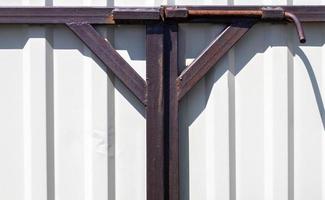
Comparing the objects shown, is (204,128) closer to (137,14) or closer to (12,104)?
(137,14)

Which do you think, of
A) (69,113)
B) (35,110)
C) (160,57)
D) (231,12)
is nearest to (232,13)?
(231,12)

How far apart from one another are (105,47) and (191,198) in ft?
2.16

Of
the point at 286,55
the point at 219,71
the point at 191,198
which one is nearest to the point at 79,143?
the point at 191,198

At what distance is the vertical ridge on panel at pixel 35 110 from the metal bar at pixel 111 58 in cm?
16

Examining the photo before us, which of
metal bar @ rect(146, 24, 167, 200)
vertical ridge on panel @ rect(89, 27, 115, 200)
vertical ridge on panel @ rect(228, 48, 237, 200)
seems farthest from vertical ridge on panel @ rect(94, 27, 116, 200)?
vertical ridge on panel @ rect(228, 48, 237, 200)

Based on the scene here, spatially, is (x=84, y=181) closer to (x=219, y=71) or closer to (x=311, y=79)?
(x=219, y=71)

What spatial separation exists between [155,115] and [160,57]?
0.21 metres

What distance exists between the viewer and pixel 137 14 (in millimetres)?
1855

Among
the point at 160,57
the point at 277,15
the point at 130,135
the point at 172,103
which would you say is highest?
the point at 277,15

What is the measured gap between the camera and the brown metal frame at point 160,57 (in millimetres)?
1874

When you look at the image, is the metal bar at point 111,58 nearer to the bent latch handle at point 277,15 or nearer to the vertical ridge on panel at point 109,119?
the vertical ridge on panel at point 109,119

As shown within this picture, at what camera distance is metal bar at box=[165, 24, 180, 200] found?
1.88 m

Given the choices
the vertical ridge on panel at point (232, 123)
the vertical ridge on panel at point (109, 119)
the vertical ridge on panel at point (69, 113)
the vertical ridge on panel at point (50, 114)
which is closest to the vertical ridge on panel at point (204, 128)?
the vertical ridge on panel at point (232, 123)

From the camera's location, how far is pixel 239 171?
1952mm
